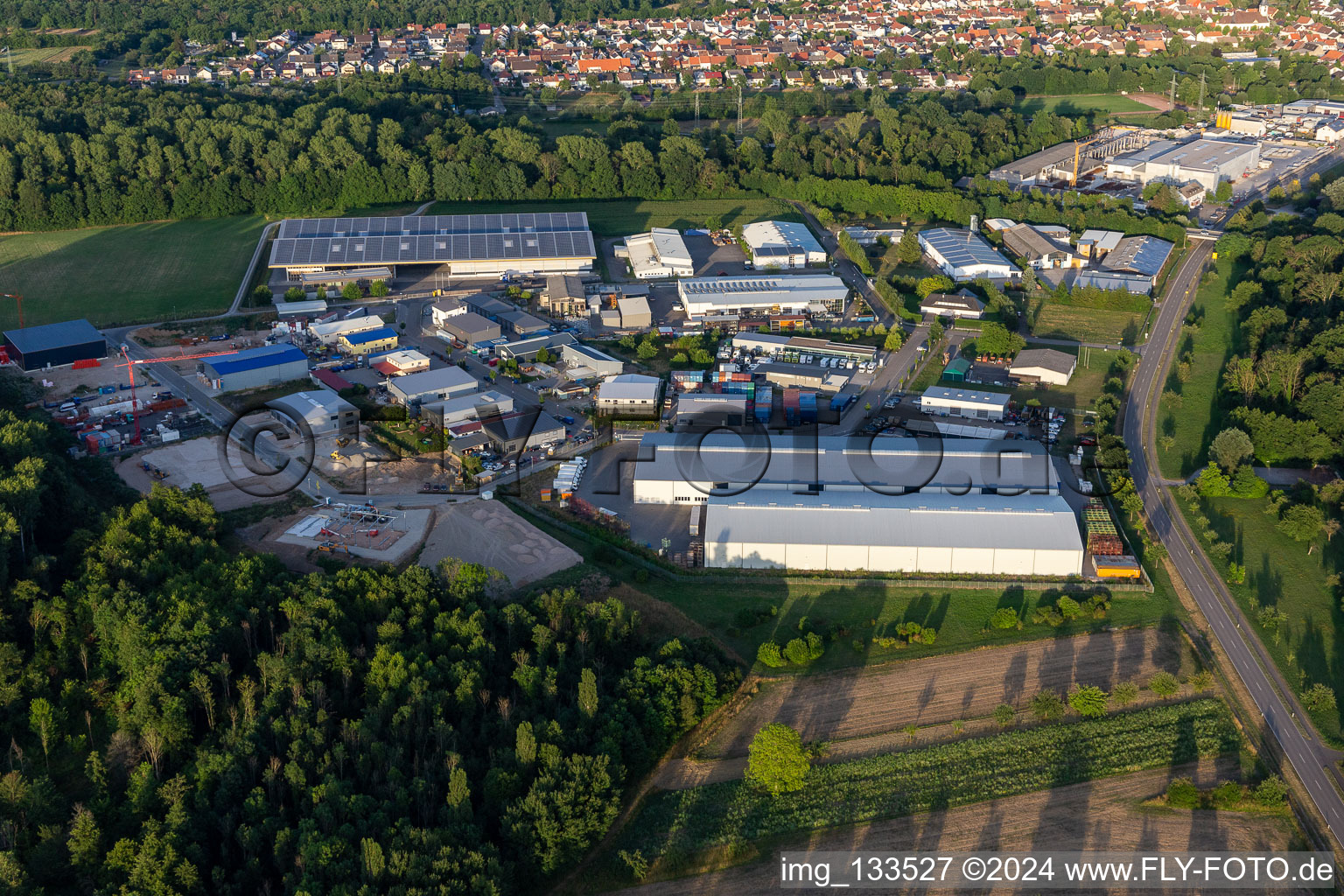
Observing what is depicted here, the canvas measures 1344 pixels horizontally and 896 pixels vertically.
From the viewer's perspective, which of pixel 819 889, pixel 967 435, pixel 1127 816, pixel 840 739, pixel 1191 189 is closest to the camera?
pixel 819 889

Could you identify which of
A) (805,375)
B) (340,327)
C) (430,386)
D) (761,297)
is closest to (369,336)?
(340,327)

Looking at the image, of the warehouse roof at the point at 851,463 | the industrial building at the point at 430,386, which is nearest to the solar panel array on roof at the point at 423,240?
A: the industrial building at the point at 430,386

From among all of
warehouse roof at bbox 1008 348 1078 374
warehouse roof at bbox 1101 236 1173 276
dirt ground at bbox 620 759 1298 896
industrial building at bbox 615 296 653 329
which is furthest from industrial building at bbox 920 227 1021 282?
dirt ground at bbox 620 759 1298 896

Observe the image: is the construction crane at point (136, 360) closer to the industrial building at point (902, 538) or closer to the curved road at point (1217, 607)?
the industrial building at point (902, 538)

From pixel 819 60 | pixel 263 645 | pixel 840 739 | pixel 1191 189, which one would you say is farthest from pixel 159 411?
pixel 819 60

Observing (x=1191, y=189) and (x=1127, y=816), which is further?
(x=1191, y=189)

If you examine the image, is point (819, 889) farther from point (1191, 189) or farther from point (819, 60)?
point (819, 60)

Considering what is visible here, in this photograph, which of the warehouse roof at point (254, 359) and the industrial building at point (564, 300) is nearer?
the warehouse roof at point (254, 359)
